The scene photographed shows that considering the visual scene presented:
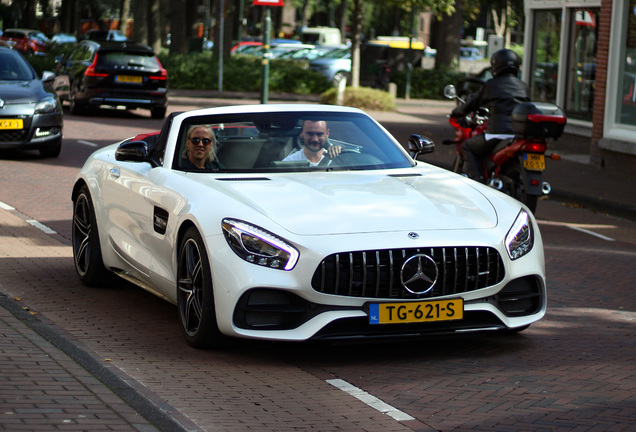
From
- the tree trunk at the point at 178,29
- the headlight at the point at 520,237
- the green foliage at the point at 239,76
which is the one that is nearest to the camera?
the headlight at the point at 520,237

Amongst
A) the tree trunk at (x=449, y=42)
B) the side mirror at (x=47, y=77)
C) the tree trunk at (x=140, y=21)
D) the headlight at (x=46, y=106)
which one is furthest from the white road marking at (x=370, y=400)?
the tree trunk at (x=449, y=42)

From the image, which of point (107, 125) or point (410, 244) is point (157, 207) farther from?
point (107, 125)

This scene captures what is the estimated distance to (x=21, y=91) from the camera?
1644 centimetres

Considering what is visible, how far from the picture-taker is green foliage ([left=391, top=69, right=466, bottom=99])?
39625 millimetres

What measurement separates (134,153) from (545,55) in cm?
1695

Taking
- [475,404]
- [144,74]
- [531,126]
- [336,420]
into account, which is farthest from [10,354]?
[144,74]

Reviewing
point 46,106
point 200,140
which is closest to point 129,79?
point 46,106

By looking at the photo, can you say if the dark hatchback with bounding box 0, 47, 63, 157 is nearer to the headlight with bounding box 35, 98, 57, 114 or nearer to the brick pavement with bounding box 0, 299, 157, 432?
the headlight with bounding box 35, 98, 57, 114

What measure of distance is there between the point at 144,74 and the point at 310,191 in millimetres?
18951

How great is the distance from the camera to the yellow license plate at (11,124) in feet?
52.9

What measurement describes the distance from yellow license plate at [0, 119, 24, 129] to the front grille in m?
11.4

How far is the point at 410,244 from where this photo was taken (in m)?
5.84

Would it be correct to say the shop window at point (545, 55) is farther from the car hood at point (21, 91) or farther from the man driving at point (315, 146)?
the man driving at point (315, 146)

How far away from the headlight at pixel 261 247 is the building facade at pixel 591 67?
12840 millimetres
